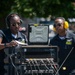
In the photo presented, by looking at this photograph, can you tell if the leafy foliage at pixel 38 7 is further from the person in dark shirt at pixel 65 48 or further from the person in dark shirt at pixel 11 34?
the person in dark shirt at pixel 11 34

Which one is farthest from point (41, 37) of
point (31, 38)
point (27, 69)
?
point (27, 69)

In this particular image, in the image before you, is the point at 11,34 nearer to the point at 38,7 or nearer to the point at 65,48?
the point at 65,48

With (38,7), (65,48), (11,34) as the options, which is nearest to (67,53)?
(65,48)

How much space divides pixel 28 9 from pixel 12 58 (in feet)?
29.1

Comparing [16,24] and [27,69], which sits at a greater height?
[16,24]

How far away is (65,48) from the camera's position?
21.1 feet

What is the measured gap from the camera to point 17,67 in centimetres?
501

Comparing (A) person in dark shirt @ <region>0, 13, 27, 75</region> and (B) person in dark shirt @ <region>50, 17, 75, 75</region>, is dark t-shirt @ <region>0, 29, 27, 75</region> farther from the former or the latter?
(B) person in dark shirt @ <region>50, 17, 75, 75</region>

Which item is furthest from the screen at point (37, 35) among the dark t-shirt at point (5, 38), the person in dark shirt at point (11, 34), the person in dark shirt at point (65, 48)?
the person in dark shirt at point (65, 48)

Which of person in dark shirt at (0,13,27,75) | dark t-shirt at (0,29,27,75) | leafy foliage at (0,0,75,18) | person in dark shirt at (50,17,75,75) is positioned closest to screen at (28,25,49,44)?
person in dark shirt at (0,13,27,75)

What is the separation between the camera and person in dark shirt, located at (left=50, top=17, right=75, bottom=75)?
623cm

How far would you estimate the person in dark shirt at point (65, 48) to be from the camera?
6234 mm

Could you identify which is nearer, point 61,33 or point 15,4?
point 61,33

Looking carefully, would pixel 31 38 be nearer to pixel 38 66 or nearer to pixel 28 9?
pixel 38 66
